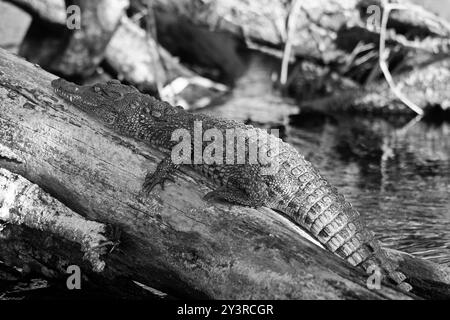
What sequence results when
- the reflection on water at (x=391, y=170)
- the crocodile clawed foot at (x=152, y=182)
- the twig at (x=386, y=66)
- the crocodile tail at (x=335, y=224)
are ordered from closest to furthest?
1. the crocodile clawed foot at (x=152, y=182)
2. the crocodile tail at (x=335, y=224)
3. the reflection on water at (x=391, y=170)
4. the twig at (x=386, y=66)

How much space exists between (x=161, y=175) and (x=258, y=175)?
79 centimetres

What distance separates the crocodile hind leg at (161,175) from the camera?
4051 millimetres

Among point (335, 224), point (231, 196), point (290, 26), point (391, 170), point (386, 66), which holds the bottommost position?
point (231, 196)

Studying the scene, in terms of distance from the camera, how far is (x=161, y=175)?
13.5ft

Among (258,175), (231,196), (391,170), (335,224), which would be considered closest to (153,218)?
(231,196)

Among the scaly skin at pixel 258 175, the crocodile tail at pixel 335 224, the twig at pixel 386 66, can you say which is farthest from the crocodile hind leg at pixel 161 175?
the twig at pixel 386 66

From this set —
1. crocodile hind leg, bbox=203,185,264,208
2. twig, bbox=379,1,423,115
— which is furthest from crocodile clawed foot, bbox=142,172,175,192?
twig, bbox=379,1,423,115

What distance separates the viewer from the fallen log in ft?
11.8

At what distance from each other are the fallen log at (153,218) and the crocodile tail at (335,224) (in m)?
0.27

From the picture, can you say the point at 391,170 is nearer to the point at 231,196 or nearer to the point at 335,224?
the point at 335,224

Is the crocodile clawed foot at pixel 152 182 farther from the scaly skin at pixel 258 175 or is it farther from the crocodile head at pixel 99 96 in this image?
the crocodile head at pixel 99 96

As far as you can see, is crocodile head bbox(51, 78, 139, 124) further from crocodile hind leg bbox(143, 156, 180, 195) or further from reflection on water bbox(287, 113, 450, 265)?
reflection on water bbox(287, 113, 450, 265)

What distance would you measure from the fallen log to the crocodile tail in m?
0.27

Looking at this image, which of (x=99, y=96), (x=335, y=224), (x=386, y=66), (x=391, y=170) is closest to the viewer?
(x=335, y=224)
